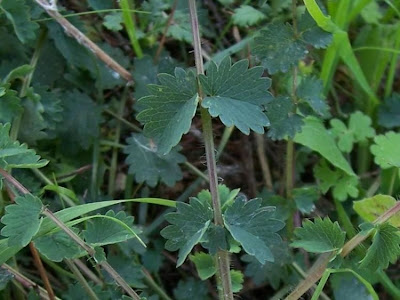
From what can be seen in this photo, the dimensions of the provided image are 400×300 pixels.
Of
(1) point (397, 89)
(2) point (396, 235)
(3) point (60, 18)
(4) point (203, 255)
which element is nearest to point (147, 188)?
(4) point (203, 255)

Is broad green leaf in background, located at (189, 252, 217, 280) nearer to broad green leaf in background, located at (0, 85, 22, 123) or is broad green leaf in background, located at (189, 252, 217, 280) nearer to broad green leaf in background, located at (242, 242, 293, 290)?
broad green leaf in background, located at (242, 242, 293, 290)

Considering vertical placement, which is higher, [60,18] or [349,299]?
[60,18]

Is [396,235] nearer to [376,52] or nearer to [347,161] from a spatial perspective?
[347,161]

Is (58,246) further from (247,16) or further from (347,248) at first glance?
(247,16)

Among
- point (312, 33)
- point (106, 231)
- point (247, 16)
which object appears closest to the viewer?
point (106, 231)

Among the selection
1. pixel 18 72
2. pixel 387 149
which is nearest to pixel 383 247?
pixel 387 149

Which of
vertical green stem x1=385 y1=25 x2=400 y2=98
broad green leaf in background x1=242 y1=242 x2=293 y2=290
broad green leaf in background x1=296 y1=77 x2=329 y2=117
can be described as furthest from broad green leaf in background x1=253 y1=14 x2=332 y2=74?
broad green leaf in background x1=242 y1=242 x2=293 y2=290

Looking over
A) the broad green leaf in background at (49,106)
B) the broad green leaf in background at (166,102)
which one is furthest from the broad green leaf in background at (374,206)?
the broad green leaf in background at (49,106)
